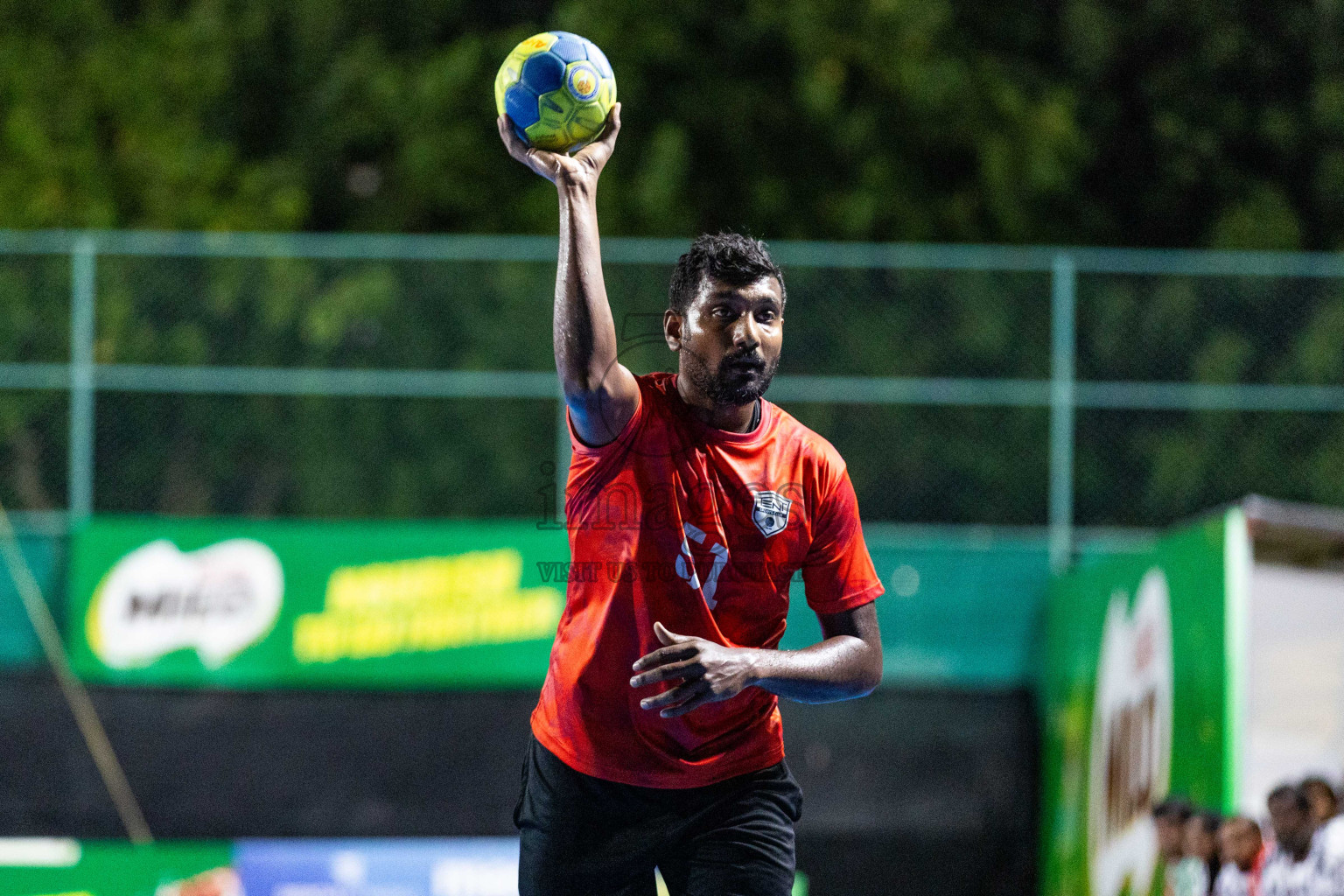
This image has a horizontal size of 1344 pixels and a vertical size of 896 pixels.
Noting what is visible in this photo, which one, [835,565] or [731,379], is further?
[835,565]

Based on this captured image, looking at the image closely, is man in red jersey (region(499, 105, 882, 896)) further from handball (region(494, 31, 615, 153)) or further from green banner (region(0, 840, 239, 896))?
green banner (region(0, 840, 239, 896))

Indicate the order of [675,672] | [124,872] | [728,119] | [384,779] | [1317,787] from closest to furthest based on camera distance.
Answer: [675,672] < [1317,787] < [124,872] < [384,779] < [728,119]

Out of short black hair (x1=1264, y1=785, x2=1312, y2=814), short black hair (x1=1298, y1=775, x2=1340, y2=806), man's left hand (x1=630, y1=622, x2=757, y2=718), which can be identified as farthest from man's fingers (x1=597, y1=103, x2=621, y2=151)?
short black hair (x1=1298, y1=775, x2=1340, y2=806)

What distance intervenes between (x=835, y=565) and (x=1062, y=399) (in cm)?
812

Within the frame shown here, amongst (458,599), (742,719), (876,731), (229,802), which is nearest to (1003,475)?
(876,731)

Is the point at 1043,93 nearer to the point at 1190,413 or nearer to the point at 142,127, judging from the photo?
the point at 1190,413

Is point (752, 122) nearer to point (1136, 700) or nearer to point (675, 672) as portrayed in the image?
point (1136, 700)

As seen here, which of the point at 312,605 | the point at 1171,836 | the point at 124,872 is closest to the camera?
the point at 1171,836

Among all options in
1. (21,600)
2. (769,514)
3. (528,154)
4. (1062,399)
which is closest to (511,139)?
(528,154)

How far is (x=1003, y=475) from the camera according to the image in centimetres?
1203

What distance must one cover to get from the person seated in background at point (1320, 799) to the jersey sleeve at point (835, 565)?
13.2 feet

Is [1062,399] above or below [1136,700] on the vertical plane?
above

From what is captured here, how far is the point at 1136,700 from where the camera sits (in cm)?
884

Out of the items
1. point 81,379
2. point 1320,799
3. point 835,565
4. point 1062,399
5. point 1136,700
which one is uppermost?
point 1062,399
